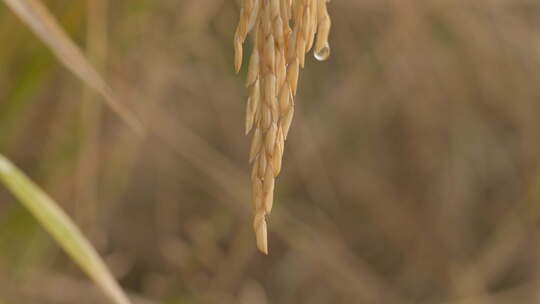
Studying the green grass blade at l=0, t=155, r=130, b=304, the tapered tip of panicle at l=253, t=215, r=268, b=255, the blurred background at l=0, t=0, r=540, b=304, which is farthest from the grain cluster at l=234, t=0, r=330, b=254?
the blurred background at l=0, t=0, r=540, b=304

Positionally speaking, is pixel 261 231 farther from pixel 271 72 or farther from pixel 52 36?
pixel 52 36

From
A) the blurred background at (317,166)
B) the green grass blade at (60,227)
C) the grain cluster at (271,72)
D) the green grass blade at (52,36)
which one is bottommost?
the blurred background at (317,166)

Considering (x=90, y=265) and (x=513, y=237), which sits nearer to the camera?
(x=90, y=265)

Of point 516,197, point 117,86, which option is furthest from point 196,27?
point 516,197

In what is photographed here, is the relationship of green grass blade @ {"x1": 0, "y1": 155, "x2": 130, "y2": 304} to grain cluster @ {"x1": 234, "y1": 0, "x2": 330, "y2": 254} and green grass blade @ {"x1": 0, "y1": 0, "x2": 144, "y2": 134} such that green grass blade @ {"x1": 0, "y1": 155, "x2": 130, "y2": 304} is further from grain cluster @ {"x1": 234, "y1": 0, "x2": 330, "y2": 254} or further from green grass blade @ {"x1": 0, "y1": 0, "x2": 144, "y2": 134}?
grain cluster @ {"x1": 234, "y1": 0, "x2": 330, "y2": 254}

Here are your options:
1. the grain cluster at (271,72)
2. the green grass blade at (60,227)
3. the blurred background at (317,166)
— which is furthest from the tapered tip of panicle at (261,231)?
the blurred background at (317,166)

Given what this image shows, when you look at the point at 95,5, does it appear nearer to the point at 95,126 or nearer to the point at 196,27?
the point at 95,126

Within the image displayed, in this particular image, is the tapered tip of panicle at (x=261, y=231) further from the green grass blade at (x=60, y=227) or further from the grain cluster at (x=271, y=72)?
the green grass blade at (x=60, y=227)
